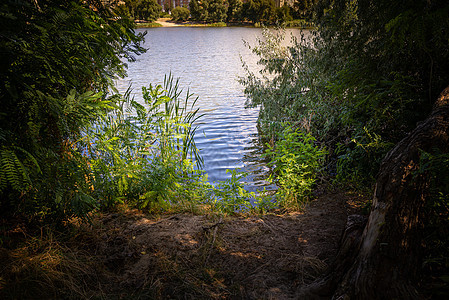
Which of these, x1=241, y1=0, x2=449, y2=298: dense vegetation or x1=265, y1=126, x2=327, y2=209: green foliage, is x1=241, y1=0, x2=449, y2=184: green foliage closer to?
x1=241, y1=0, x2=449, y2=298: dense vegetation

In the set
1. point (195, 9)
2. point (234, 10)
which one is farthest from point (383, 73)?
point (195, 9)

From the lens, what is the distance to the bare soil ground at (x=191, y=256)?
2271mm

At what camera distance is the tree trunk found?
1.72 meters

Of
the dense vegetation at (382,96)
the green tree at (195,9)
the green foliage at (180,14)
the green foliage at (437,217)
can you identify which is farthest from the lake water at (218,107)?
the green foliage at (180,14)

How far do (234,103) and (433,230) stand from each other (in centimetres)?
1137

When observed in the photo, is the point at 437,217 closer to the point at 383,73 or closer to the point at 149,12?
the point at 383,73

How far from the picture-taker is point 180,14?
263 ft

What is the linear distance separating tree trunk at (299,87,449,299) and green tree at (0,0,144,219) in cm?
207

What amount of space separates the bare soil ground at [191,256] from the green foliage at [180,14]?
85.3 metres

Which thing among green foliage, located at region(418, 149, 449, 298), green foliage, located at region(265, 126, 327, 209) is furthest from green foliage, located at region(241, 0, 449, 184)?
green foliage, located at region(418, 149, 449, 298)

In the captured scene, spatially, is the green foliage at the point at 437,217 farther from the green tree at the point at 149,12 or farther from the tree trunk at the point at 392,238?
the green tree at the point at 149,12

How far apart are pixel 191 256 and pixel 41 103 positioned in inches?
71.5

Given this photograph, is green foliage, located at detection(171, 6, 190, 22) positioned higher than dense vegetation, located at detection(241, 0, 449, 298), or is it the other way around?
green foliage, located at detection(171, 6, 190, 22)

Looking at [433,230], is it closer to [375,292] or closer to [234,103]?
[375,292]
